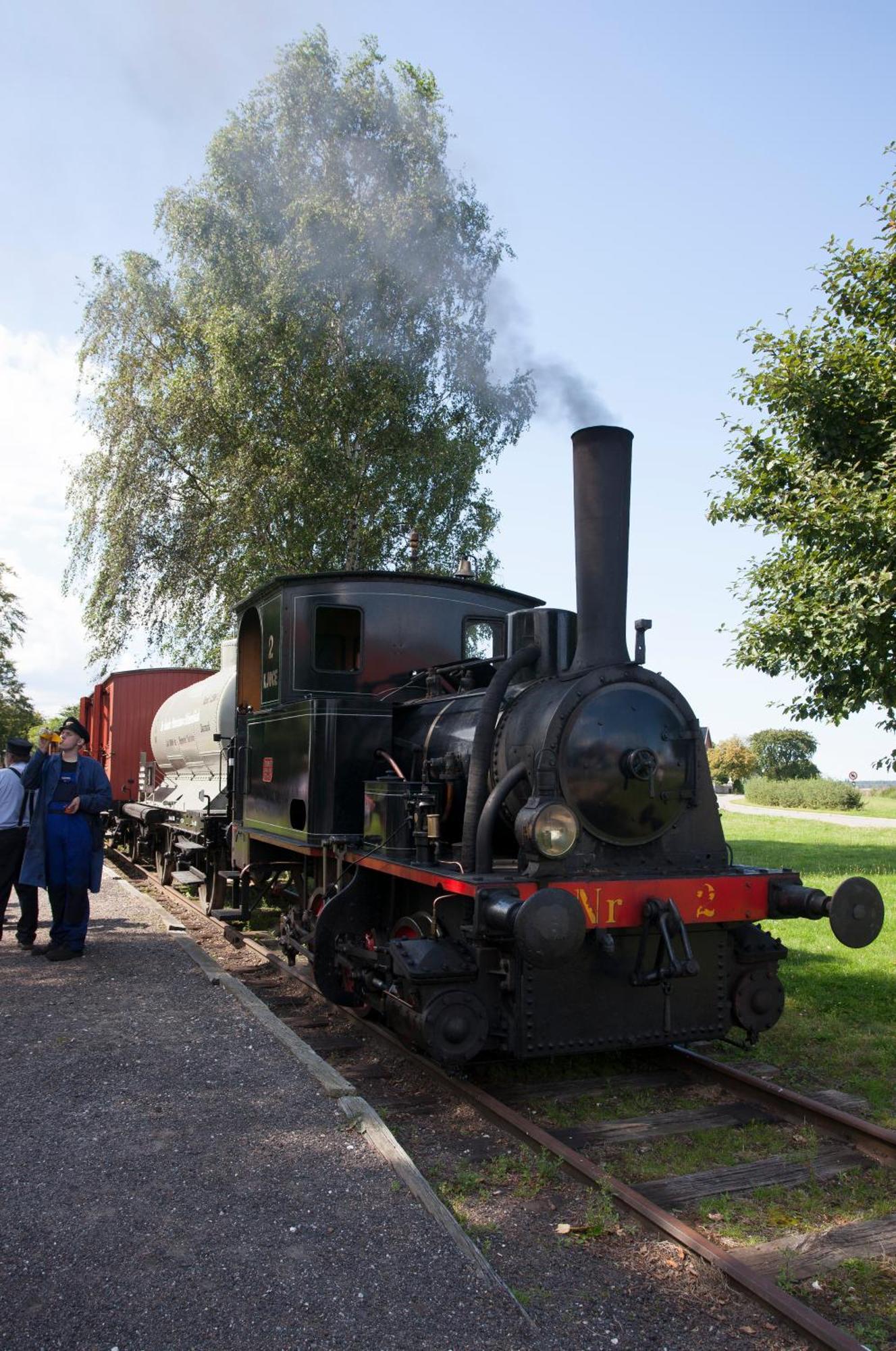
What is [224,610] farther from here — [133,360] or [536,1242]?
[536,1242]

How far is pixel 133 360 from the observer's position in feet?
67.1

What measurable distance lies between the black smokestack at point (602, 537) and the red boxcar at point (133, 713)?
36.8ft

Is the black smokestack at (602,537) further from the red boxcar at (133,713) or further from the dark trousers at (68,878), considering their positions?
the red boxcar at (133,713)

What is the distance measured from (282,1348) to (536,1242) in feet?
3.44

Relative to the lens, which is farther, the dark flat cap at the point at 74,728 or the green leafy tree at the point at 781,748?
the green leafy tree at the point at 781,748

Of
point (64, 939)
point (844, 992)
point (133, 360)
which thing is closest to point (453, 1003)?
point (844, 992)

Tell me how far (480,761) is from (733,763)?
5136 centimetres

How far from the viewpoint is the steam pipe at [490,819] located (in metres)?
4.69

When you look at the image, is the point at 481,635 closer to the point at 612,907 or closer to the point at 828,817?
the point at 612,907

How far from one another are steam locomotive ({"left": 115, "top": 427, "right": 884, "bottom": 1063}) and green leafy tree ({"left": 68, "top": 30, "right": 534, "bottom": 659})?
12453 mm

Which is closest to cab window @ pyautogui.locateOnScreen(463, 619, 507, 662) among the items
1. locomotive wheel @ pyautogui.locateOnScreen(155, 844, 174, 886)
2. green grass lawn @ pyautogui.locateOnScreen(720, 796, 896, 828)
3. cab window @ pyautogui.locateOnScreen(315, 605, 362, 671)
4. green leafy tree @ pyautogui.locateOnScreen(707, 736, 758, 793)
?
cab window @ pyautogui.locateOnScreen(315, 605, 362, 671)

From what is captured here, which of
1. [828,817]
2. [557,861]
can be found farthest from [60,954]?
Result: [828,817]

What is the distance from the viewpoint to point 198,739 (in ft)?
37.3

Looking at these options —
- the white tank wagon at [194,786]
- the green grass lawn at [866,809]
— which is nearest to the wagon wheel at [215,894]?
the white tank wagon at [194,786]
